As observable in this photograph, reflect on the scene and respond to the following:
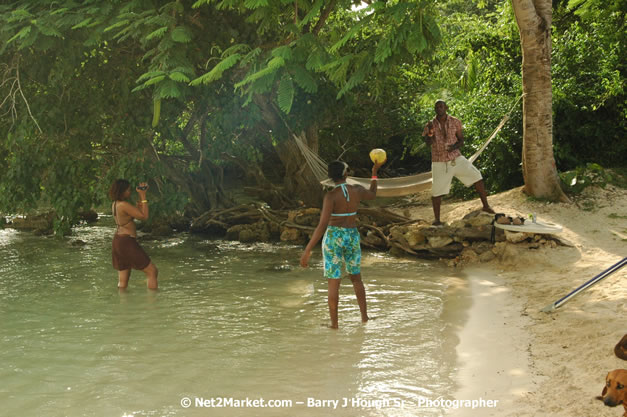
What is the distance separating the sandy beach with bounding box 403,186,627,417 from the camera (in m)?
3.68

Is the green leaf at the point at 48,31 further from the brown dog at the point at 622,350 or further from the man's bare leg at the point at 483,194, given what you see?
the brown dog at the point at 622,350

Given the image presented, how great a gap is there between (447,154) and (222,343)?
434cm

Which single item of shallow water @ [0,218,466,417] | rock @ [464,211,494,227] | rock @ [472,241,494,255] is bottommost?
shallow water @ [0,218,466,417]

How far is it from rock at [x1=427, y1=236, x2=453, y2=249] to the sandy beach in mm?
615

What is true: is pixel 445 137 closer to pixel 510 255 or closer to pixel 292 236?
pixel 510 255

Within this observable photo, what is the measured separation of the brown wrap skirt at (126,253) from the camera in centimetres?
657

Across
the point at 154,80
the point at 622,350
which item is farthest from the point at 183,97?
the point at 622,350

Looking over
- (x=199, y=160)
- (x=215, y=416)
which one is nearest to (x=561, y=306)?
(x=215, y=416)

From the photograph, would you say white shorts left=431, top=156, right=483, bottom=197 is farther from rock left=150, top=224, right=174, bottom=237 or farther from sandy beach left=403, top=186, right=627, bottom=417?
rock left=150, top=224, right=174, bottom=237

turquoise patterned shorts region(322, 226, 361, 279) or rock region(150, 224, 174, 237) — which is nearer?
turquoise patterned shorts region(322, 226, 361, 279)

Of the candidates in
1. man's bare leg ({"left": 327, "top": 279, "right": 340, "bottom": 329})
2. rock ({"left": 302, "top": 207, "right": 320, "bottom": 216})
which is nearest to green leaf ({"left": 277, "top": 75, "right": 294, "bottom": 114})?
man's bare leg ({"left": 327, "top": 279, "right": 340, "bottom": 329})

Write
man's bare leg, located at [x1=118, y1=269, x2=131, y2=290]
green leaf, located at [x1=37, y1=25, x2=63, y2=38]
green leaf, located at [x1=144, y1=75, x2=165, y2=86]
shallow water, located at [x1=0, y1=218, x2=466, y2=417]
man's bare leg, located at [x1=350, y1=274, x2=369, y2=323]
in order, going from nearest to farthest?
shallow water, located at [x1=0, y1=218, x2=466, y2=417]
man's bare leg, located at [x1=350, y1=274, x2=369, y2=323]
green leaf, located at [x1=144, y1=75, x2=165, y2=86]
man's bare leg, located at [x1=118, y1=269, x2=131, y2=290]
green leaf, located at [x1=37, y1=25, x2=63, y2=38]

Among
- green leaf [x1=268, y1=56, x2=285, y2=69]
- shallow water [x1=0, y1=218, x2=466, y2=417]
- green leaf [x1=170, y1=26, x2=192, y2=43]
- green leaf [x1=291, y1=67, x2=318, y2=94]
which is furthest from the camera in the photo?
green leaf [x1=170, y1=26, x2=192, y2=43]

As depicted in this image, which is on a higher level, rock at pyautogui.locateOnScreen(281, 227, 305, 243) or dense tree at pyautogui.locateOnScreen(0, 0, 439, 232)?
dense tree at pyautogui.locateOnScreen(0, 0, 439, 232)
